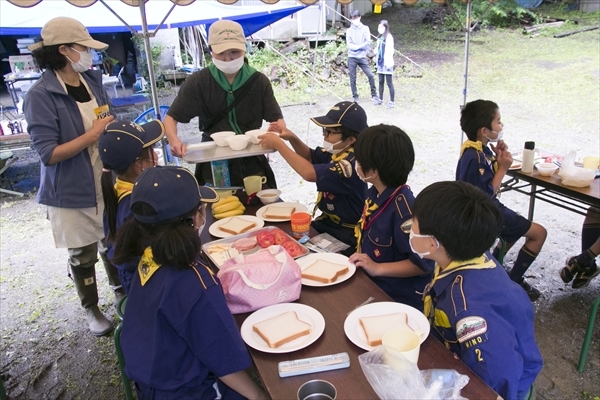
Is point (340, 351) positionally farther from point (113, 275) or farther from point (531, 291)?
point (531, 291)

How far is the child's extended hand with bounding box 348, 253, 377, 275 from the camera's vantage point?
2.04m

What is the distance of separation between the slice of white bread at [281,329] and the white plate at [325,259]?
0.24 m

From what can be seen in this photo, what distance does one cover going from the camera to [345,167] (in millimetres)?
2529

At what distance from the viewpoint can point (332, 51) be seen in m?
13.9

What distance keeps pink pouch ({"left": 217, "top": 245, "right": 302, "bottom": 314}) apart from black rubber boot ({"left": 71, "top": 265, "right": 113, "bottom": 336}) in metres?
1.79

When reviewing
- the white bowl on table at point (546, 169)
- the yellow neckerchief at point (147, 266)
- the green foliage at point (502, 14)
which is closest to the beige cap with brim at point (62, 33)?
the yellow neckerchief at point (147, 266)

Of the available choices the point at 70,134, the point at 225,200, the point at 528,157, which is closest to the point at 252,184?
the point at 225,200

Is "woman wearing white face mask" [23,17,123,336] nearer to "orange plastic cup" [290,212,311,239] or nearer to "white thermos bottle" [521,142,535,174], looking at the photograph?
"orange plastic cup" [290,212,311,239]

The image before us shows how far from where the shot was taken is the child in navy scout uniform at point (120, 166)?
2066mm

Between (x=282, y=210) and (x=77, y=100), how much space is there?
4.93 feet

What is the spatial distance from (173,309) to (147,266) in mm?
193

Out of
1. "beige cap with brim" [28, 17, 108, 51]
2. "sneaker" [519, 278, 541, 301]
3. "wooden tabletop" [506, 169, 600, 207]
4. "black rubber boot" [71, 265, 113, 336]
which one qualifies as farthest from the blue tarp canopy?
"sneaker" [519, 278, 541, 301]

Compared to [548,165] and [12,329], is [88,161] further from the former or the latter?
[548,165]

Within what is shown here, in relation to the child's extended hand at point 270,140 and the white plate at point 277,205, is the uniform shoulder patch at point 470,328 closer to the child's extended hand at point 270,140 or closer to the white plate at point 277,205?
the white plate at point 277,205
